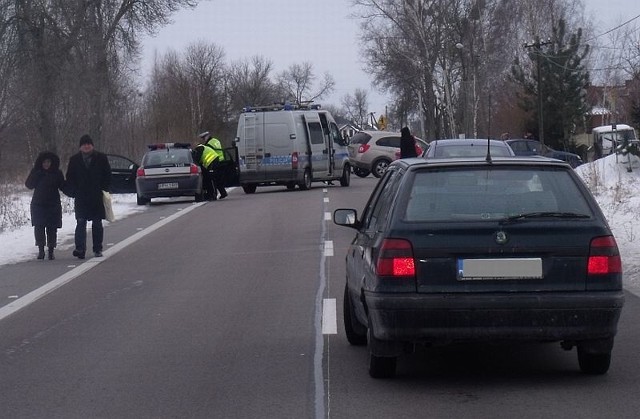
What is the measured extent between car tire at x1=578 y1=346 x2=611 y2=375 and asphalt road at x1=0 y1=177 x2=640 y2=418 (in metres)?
0.07

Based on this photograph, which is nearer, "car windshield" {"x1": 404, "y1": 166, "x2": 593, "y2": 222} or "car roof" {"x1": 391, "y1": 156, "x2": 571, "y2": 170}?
"car windshield" {"x1": 404, "y1": 166, "x2": 593, "y2": 222}

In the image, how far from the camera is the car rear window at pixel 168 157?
3025cm

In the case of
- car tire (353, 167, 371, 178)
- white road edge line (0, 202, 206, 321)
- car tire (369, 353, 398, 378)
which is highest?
car tire (369, 353, 398, 378)

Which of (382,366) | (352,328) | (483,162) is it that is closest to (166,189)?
(352,328)

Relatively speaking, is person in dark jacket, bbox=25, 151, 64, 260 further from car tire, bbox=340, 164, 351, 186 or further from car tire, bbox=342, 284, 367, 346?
car tire, bbox=340, 164, 351, 186

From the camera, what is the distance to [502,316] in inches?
275

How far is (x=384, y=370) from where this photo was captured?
768 cm

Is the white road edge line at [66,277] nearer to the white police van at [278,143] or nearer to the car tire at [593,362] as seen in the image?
the car tire at [593,362]

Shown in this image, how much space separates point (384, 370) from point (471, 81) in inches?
2313

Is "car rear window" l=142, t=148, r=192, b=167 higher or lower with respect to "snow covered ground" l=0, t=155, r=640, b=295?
higher

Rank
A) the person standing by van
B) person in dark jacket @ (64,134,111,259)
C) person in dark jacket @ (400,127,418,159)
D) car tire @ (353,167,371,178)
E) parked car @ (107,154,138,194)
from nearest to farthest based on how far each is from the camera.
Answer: person in dark jacket @ (64,134,111,259) < person in dark jacket @ (400,127,418,159) < the person standing by van < parked car @ (107,154,138,194) < car tire @ (353,167,371,178)

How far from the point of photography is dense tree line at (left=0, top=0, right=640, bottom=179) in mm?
42156

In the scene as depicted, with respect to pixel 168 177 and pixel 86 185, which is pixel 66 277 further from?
pixel 168 177

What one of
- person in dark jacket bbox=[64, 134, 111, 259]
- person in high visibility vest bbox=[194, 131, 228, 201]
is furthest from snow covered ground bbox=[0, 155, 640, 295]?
person in high visibility vest bbox=[194, 131, 228, 201]
